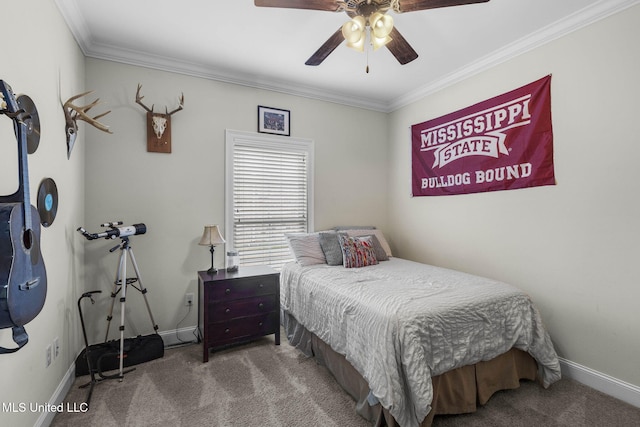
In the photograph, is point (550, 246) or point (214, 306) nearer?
point (550, 246)

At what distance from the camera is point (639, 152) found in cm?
200

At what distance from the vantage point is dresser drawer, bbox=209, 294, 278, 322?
8.59 ft

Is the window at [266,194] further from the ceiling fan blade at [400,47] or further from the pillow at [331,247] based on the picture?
the ceiling fan blade at [400,47]

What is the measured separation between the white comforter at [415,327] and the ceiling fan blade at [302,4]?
185cm

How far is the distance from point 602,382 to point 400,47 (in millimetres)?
2806

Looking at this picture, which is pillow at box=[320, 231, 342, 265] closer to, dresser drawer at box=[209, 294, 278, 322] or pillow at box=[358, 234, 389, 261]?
pillow at box=[358, 234, 389, 261]

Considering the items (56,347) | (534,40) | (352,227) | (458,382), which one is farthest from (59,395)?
(534,40)

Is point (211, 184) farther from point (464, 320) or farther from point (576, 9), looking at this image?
point (576, 9)

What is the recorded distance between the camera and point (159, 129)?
284 cm

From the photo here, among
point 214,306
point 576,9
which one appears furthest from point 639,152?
point 214,306

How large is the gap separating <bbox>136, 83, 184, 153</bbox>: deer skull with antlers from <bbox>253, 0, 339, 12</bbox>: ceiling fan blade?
161 centimetres

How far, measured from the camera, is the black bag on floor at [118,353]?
2342 mm

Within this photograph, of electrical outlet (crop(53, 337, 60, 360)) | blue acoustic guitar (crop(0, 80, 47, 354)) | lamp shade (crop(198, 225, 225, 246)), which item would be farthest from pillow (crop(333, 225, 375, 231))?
blue acoustic guitar (crop(0, 80, 47, 354))

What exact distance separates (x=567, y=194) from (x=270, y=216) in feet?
9.15
